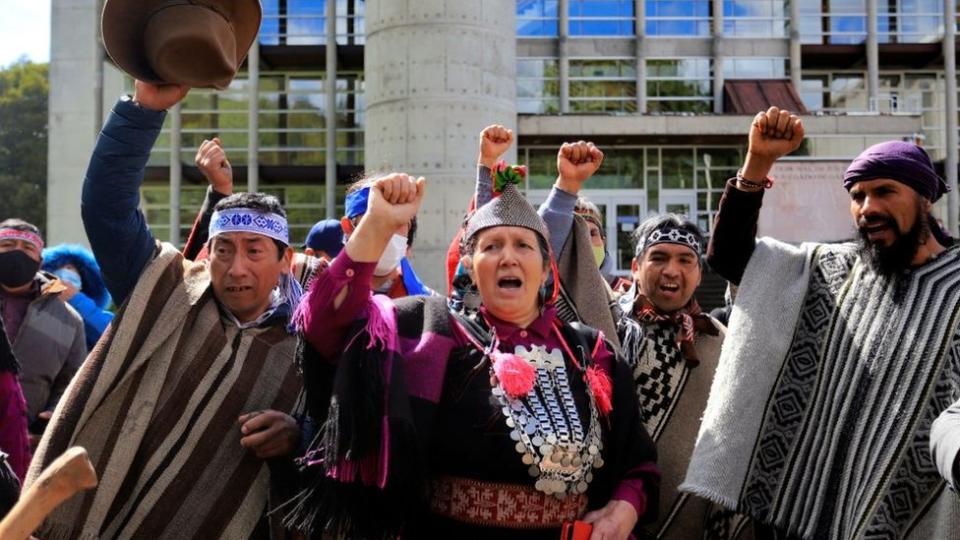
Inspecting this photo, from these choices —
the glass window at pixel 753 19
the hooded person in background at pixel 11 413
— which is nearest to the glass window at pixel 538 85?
the glass window at pixel 753 19

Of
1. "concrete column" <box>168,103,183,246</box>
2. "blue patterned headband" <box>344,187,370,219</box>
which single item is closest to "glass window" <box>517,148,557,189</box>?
"concrete column" <box>168,103,183,246</box>

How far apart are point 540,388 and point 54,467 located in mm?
1369

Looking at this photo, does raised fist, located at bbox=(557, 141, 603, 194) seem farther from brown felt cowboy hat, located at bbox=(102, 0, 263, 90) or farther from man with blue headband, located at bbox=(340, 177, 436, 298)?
brown felt cowboy hat, located at bbox=(102, 0, 263, 90)

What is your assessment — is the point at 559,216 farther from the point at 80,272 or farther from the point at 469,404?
the point at 80,272

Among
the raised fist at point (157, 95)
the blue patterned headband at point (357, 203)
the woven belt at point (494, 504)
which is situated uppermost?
the raised fist at point (157, 95)

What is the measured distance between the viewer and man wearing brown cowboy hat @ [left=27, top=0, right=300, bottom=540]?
9.14ft

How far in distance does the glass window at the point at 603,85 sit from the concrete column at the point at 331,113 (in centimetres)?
611

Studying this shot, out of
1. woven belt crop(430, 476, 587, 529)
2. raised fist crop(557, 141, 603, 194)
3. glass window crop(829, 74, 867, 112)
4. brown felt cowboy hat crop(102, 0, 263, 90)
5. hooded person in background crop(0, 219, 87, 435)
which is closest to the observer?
brown felt cowboy hat crop(102, 0, 263, 90)

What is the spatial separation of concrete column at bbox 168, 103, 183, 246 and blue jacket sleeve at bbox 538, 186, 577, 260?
2318 centimetres

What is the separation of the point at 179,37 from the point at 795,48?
992 inches

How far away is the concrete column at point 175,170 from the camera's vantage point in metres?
25.5

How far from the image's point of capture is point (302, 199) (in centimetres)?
2641

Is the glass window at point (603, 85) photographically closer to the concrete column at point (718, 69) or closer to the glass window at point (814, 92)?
the concrete column at point (718, 69)

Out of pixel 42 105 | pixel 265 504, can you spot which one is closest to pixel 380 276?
pixel 265 504
